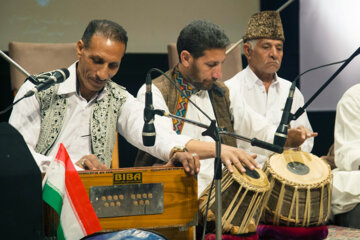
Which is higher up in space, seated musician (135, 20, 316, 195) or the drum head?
seated musician (135, 20, 316, 195)

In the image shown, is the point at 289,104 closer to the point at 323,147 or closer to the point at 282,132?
the point at 282,132

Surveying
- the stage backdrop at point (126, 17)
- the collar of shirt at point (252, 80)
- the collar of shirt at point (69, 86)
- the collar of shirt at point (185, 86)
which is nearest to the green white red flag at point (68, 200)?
the collar of shirt at point (69, 86)

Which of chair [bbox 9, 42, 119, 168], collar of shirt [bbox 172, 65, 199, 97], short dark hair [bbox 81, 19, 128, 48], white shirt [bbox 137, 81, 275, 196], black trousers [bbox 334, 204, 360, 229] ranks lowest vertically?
black trousers [bbox 334, 204, 360, 229]

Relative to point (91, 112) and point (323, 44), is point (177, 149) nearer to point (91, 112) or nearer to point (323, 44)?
point (91, 112)

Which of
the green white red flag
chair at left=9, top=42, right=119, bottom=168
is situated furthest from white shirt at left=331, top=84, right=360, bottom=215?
the green white red flag

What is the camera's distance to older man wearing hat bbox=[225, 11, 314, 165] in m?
4.38

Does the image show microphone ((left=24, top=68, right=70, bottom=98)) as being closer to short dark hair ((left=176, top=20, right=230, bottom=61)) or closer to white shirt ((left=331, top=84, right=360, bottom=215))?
short dark hair ((left=176, top=20, right=230, bottom=61))

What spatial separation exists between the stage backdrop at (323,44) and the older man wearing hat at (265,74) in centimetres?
123

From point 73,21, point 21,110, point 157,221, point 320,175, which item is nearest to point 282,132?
point 157,221

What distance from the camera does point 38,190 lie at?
6.71ft

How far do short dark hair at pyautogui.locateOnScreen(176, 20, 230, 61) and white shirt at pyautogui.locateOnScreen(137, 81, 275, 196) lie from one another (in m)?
0.30

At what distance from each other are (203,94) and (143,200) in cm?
128

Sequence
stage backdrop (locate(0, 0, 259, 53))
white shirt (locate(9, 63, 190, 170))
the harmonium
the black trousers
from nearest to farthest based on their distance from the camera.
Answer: the harmonium
white shirt (locate(9, 63, 190, 170))
the black trousers
stage backdrop (locate(0, 0, 259, 53))

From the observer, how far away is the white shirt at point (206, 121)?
351 cm
